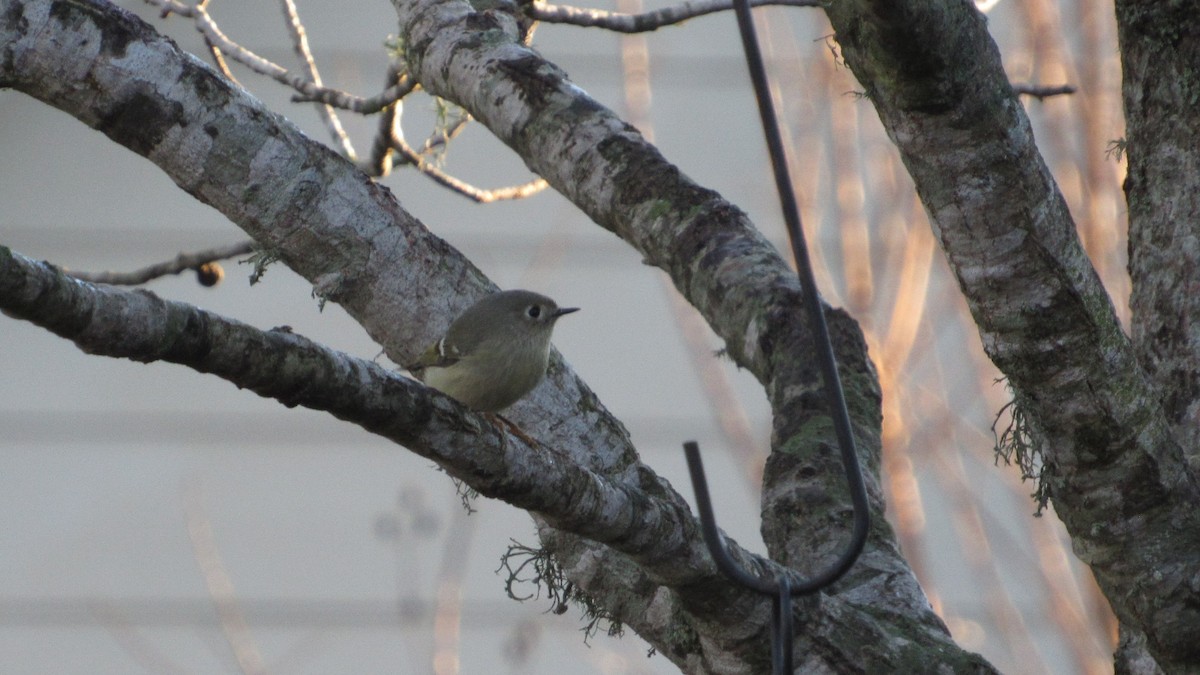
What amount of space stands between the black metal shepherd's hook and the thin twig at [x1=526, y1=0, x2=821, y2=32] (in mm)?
1631

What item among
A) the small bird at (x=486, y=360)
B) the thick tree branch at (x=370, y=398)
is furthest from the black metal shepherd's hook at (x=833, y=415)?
the small bird at (x=486, y=360)

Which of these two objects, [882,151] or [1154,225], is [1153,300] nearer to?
[1154,225]

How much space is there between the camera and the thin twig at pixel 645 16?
10.5 feet

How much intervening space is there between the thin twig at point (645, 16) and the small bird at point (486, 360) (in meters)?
0.81

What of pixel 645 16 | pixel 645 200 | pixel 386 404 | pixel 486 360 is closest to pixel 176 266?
→ pixel 486 360

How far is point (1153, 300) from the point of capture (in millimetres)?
2436

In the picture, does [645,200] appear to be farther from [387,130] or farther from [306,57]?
[306,57]

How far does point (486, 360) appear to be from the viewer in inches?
111

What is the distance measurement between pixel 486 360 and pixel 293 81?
112cm

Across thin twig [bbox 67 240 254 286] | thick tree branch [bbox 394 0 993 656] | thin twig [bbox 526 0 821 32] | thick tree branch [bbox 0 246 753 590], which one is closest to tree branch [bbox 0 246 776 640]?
thick tree branch [bbox 0 246 753 590]

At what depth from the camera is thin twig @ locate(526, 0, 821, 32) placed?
126 inches

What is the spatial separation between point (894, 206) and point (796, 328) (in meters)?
2.74

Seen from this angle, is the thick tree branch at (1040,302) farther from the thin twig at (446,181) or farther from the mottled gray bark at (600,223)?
the thin twig at (446,181)

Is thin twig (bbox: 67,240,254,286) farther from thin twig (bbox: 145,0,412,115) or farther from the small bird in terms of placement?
the small bird
